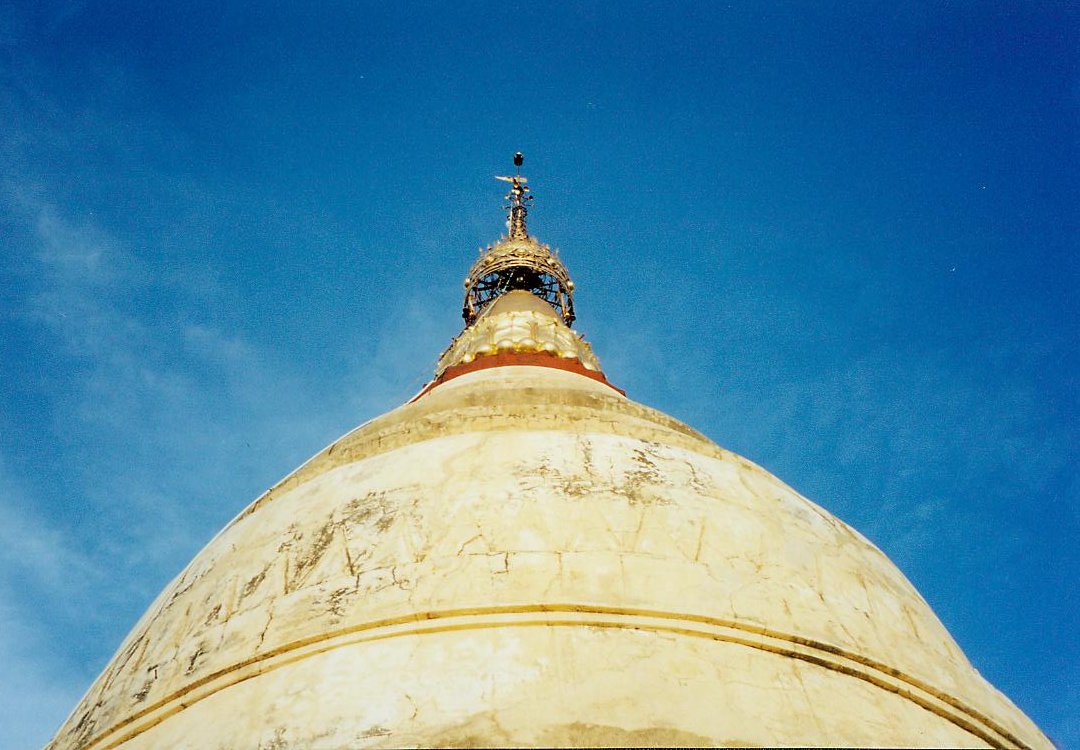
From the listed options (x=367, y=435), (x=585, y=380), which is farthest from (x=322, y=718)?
(x=585, y=380)

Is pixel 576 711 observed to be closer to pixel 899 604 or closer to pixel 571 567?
pixel 571 567

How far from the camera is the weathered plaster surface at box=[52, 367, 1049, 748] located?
5.97m

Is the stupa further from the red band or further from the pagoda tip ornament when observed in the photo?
the pagoda tip ornament

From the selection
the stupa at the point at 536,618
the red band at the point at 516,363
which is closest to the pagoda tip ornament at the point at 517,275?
the red band at the point at 516,363

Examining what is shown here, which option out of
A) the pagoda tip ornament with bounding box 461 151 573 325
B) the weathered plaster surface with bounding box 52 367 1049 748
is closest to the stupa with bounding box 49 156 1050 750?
the weathered plaster surface with bounding box 52 367 1049 748

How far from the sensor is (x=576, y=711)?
5.81 metres

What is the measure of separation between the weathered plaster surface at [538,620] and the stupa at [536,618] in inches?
0.6

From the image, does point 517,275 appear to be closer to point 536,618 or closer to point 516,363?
point 516,363

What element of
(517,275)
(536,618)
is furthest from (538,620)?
(517,275)

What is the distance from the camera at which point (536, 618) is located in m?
6.50

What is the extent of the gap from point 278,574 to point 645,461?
2.77m

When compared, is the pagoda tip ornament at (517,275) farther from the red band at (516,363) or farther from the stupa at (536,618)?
the stupa at (536,618)

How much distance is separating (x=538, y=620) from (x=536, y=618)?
2cm

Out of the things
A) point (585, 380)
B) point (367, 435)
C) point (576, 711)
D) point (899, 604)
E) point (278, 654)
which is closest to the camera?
point (576, 711)
